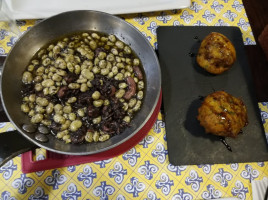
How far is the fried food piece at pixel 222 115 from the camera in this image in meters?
1.03

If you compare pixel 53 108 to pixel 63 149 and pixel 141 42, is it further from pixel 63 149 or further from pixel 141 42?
pixel 141 42

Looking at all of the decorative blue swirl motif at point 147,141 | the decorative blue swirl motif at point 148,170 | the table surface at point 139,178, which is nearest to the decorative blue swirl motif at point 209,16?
the table surface at point 139,178

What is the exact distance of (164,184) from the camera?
3.60ft

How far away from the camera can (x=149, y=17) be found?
1390 millimetres

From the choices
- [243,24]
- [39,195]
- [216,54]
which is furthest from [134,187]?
[243,24]

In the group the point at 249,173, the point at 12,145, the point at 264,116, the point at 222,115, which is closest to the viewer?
the point at 12,145

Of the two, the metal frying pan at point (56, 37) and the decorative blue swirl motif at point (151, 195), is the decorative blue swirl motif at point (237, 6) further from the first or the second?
the decorative blue swirl motif at point (151, 195)

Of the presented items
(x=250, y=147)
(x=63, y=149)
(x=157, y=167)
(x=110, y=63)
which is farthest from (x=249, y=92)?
(x=63, y=149)

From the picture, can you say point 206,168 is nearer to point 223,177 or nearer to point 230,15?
point 223,177

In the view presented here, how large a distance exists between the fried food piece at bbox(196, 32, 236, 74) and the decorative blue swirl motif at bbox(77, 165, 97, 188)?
2.39ft

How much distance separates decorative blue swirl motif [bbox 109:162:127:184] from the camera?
1.10 m

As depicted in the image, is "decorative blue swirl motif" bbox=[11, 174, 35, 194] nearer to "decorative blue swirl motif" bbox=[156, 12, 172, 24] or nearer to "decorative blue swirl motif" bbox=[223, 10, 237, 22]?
"decorative blue swirl motif" bbox=[156, 12, 172, 24]

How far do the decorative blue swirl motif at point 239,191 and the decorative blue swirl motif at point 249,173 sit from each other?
0.15ft

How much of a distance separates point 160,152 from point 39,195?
1.84ft
